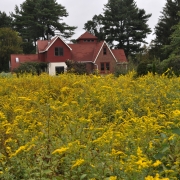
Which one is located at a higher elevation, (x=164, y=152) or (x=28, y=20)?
(x=28, y=20)

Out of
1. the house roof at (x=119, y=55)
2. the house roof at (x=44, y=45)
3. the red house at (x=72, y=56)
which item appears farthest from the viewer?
the house roof at (x=119, y=55)

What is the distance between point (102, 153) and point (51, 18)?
40010 millimetres

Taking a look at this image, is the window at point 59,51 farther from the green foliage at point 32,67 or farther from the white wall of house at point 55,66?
the green foliage at point 32,67

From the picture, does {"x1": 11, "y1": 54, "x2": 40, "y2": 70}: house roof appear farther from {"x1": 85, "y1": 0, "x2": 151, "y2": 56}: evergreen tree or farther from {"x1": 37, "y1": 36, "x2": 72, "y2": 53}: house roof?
{"x1": 85, "y1": 0, "x2": 151, "y2": 56}: evergreen tree

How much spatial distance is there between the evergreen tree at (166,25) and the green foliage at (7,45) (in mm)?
15752

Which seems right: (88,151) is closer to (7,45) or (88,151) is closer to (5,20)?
(7,45)

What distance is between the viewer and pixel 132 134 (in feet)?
9.91

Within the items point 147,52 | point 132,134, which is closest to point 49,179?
point 132,134

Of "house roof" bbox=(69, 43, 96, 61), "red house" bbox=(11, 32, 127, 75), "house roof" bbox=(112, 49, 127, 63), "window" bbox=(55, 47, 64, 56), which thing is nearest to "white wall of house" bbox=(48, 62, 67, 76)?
"red house" bbox=(11, 32, 127, 75)

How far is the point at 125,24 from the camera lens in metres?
42.8

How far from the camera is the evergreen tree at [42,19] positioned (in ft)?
135

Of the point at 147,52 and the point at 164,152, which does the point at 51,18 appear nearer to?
the point at 147,52

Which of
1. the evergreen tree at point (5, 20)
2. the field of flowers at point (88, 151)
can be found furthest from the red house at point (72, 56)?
the field of flowers at point (88, 151)

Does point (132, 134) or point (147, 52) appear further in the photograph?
point (147, 52)
